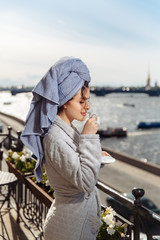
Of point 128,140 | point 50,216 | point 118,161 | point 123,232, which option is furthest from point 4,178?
point 128,140

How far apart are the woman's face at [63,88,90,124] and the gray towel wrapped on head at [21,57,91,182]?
0.16ft

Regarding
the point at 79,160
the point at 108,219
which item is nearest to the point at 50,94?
the point at 79,160

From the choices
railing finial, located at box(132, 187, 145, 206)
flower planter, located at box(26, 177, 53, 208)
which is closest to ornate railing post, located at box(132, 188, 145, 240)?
railing finial, located at box(132, 187, 145, 206)

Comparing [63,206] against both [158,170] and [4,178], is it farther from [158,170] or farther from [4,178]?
[158,170]

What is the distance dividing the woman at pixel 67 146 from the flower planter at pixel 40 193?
49.8 inches

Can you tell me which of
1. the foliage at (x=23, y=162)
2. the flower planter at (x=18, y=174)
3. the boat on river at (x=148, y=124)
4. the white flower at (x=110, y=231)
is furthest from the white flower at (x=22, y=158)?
the boat on river at (x=148, y=124)

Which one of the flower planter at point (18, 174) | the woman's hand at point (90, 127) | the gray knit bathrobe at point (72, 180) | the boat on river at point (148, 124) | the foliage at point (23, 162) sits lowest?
the boat on river at point (148, 124)

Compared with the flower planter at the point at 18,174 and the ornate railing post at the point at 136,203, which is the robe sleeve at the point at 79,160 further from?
the flower planter at the point at 18,174

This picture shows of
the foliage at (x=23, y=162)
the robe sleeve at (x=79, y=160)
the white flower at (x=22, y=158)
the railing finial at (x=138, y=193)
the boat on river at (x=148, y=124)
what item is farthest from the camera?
the boat on river at (x=148, y=124)

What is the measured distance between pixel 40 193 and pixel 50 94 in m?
2.00

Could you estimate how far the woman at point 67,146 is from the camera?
1.81 meters

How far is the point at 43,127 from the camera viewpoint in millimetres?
1862

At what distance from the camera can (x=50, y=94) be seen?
183 centimetres

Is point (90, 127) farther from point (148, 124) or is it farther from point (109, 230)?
point (148, 124)
